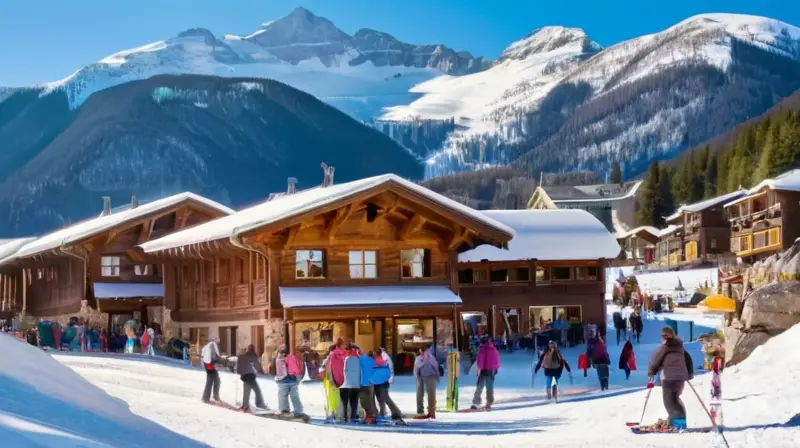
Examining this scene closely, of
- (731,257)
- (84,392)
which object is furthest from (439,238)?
(731,257)

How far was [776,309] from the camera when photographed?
24.0 meters

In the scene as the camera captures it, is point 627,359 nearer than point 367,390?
No

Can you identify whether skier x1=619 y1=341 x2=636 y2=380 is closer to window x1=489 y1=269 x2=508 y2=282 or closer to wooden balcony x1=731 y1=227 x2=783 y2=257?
window x1=489 y1=269 x2=508 y2=282

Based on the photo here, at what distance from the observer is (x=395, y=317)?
34.6 m

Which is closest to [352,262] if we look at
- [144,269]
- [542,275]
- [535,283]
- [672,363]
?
[535,283]

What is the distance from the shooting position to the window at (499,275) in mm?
45125

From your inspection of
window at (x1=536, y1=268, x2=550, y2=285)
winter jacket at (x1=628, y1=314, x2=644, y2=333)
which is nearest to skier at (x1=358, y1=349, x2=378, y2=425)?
winter jacket at (x1=628, y1=314, x2=644, y2=333)

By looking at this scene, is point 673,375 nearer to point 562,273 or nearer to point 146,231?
point 562,273

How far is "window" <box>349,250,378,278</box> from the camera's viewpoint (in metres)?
35.0

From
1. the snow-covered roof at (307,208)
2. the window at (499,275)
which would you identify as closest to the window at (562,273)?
the window at (499,275)

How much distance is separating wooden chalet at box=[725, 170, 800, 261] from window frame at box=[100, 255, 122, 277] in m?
43.5

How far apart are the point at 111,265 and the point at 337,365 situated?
96.3 feet

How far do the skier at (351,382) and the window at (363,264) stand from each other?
14.5 meters

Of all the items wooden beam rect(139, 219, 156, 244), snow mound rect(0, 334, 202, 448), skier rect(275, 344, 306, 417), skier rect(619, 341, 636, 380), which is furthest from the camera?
wooden beam rect(139, 219, 156, 244)
